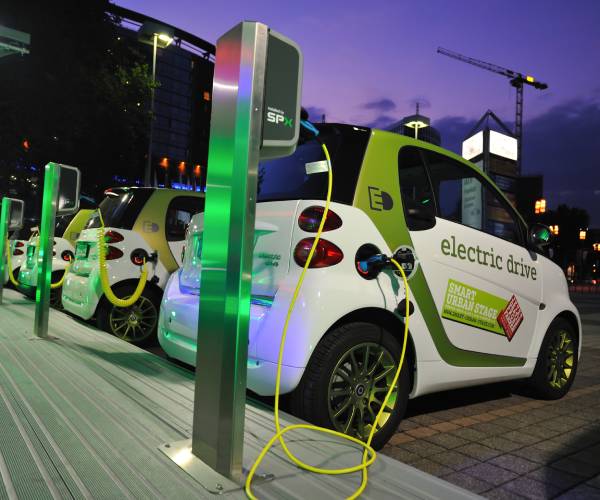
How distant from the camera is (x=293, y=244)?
106 inches

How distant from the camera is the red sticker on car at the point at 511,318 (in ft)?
11.9

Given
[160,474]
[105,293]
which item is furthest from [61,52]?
[160,474]

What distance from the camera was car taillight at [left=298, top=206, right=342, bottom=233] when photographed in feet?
8.84

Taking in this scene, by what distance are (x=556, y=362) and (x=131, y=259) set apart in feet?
13.9

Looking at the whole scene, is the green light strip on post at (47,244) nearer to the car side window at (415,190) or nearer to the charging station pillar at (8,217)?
the charging station pillar at (8,217)

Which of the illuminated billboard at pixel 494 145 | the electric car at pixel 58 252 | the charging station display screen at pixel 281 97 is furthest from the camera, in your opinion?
the illuminated billboard at pixel 494 145

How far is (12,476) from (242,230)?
1.08 metres

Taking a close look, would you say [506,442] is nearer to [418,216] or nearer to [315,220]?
[418,216]

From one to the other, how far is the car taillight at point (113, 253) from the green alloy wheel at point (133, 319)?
36 cm

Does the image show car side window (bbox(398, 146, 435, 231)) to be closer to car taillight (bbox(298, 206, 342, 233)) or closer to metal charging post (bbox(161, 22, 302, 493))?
car taillight (bbox(298, 206, 342, 233))

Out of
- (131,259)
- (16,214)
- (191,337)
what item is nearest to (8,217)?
(16,214)

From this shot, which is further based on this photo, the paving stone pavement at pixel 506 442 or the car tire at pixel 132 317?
the car tire at pixel 132 317

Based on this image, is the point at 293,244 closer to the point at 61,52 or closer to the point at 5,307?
the point at 5,307

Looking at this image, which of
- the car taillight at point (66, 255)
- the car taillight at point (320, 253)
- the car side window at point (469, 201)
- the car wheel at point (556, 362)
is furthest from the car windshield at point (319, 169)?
the car taillight at point (66, 255)
